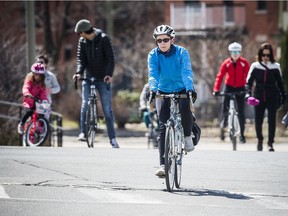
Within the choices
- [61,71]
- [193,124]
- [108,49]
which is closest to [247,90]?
[108,49]

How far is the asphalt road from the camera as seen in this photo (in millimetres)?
9914

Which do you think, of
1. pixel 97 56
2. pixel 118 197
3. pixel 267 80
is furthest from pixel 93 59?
pixel 118 197

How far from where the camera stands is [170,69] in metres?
11.6

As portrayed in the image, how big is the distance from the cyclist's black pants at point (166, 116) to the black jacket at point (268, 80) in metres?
6.12

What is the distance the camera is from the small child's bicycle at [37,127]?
17.6 meters

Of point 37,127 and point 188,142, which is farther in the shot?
point 37,127

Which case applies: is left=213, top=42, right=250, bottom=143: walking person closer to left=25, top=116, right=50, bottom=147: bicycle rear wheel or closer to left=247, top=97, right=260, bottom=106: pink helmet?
left=247, top=97, right=260, bottom=106: pink helmet

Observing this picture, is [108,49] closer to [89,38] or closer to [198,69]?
[89,38]

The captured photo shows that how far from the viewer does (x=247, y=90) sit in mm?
18078

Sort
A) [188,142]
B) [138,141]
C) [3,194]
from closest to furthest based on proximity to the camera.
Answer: [3,194] → [188,142] → [138,141]

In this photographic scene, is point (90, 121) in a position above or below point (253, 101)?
below

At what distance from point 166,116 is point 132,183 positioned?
33.7 inches

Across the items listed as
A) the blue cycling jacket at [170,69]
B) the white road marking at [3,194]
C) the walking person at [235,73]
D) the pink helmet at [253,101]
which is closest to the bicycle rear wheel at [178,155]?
the blue cycling jacket at [170,69]

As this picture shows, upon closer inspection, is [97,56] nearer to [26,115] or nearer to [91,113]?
[91,113]
